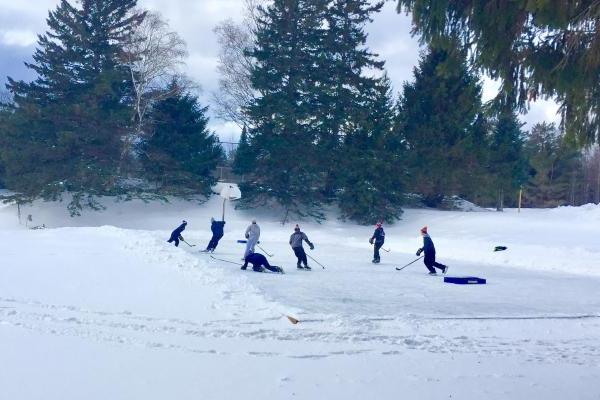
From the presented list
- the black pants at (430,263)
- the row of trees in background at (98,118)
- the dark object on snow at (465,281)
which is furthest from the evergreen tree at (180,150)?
the dark object on snow at (465,281)

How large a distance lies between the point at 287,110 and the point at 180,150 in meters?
7.86

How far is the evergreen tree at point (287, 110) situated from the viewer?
40.5 m

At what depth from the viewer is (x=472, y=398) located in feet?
21.6

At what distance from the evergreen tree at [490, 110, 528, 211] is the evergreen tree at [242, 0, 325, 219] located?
11659 millimetres

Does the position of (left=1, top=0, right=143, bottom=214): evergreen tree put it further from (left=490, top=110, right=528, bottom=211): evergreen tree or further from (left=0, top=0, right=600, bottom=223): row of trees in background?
(left=490, top=110, right=528, bottom=211): evergreen tree

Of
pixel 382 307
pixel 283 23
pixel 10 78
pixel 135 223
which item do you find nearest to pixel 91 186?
pixel 135 223

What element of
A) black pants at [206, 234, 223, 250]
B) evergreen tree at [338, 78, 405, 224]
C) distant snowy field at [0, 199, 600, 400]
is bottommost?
black pants at [206, 234, 223, 250]

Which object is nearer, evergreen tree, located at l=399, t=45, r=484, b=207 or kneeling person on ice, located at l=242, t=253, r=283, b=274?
kneeling person on ice, located at l=242, t=253, r=283, b=274

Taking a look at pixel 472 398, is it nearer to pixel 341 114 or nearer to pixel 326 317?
pixel 326 317

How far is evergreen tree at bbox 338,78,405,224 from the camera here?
39.2 m

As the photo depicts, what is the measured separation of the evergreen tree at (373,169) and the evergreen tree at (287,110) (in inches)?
88.9

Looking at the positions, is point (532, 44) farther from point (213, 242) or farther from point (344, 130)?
point (344, 130)

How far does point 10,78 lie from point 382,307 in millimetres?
37814

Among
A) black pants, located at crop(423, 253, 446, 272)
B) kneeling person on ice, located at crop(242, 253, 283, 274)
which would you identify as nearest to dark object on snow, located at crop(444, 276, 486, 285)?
black pants, located at crop(423, 253, 446, 272)
